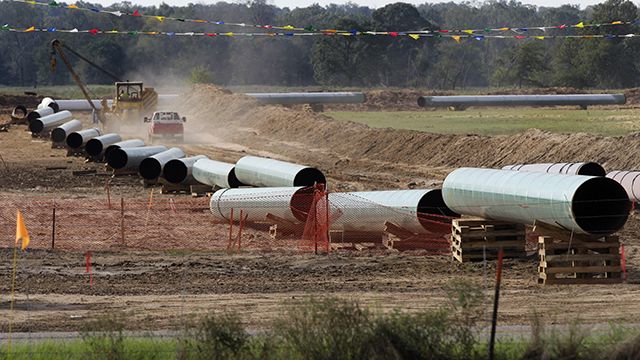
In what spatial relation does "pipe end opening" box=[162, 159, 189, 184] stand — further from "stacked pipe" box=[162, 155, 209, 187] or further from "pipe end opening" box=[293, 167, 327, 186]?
"pipe end opening" box=[293, 167, 327, 186]

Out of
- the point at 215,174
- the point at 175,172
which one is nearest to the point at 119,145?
the point at 175,172

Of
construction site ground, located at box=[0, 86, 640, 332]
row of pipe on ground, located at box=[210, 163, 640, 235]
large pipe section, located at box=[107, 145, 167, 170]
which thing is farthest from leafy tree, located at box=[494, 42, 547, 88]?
row of pipe on ground, located at box=[210, 163, 640, 235]

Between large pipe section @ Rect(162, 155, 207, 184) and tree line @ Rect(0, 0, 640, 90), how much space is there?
8344cm

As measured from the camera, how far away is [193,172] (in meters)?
41.1

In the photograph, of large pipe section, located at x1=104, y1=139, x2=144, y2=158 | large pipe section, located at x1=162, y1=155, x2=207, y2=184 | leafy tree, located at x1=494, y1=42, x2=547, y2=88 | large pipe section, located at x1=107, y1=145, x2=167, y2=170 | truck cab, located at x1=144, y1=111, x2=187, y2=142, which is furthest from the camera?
leafy tree, located at x1=494, y1=42, x2=547, y2=88

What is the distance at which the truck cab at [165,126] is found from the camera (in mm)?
62375

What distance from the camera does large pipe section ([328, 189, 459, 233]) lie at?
28.3 m

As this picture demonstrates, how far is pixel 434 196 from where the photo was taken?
93.9 ft

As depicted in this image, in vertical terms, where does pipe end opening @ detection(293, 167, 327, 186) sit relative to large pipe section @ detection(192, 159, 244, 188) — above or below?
above

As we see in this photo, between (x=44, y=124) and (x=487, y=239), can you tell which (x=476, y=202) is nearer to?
(x=487, y=239)

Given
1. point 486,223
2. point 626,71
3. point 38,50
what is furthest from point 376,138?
point 38,50

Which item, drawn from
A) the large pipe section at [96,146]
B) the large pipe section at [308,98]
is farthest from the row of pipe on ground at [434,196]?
the large pipe section at [308,98]

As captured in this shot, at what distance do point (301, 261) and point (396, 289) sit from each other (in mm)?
4230

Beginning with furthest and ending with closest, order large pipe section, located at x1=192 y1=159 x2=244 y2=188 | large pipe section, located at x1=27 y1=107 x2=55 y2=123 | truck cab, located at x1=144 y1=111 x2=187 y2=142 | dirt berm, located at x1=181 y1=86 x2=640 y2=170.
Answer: large pipe section, located at x1=27 y1=107 x2=55 y2=123 → truck cab, located at x1=144 y1=111 x2=187 y2=142 → dirt berm, located at x1=181 y1=86 x2=640 y2=170 → large pipe section, located at x1=192 y1=159 x2=244 y2=188
